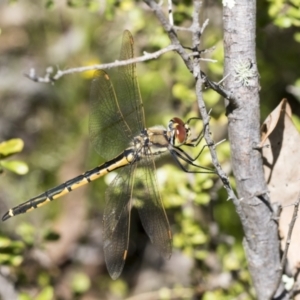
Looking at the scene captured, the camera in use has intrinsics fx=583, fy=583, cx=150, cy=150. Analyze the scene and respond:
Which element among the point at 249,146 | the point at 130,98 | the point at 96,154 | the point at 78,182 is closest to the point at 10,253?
the point at 78,182

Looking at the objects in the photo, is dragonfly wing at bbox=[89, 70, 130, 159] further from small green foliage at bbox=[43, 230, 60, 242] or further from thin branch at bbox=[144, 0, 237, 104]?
thin branch at bbox=[144, 0, 237, 104]

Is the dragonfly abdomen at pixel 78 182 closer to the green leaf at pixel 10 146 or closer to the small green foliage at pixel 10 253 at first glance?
the small green foliage at pixel 10 253

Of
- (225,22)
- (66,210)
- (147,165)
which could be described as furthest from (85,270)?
(225,22)

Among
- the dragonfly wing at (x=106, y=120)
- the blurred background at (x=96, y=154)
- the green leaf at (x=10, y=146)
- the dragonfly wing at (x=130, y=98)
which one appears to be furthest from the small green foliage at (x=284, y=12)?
the green leaf at (x=10, y=146)

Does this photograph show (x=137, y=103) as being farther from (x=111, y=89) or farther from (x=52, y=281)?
(x=52, y=281)

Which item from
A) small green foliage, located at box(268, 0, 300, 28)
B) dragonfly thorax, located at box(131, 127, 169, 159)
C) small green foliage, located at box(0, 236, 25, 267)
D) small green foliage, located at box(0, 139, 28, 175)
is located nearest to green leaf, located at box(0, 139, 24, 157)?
small green foliage, located at box(0, 139, 28, 175)

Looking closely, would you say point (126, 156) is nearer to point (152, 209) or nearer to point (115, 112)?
point (115, 112)
